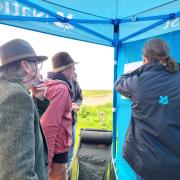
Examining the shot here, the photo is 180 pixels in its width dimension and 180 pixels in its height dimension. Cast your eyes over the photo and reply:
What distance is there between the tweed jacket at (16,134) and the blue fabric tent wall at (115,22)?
62.0 inches

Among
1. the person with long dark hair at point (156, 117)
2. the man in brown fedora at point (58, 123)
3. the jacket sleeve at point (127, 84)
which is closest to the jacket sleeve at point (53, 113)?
the man in brown fedora at point (58, 123)

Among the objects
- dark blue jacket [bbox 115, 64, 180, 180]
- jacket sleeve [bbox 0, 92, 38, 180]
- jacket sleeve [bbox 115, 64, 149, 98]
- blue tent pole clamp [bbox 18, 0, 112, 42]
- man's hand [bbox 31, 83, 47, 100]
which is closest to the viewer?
jacket sleeve [bbox 0, 92, 38, 180]

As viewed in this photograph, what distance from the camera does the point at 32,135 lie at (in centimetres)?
119

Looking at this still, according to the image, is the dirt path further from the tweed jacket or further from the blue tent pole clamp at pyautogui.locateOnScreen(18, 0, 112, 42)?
the tweed jacket

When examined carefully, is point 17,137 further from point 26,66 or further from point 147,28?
point 147,28

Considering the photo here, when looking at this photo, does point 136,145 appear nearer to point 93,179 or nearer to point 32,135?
point 93,179

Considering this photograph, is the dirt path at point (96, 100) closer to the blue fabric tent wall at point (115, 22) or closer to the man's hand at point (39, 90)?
the blue fabric tent wall at point (115, 22)

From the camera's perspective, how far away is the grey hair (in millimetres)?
1325

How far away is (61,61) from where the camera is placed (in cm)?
260

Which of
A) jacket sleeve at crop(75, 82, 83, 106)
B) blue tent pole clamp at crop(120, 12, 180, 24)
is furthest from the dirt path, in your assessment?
blue tent pole clamp at crop(120, 12, 180, 24)

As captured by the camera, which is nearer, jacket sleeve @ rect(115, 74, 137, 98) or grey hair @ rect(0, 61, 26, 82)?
grey hair @ rect(0, 61, 26, 82)

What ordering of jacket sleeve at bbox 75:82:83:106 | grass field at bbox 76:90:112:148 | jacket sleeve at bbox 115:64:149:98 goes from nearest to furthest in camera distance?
jacket sleeve at bbox 115:64:149:98
jacket sleeve at bbox 75:82:83:106
grass field at bbox 76:90:112:148

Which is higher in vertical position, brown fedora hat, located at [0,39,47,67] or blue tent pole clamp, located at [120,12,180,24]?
blue tent pole clamp, located at [120,12,180,24]

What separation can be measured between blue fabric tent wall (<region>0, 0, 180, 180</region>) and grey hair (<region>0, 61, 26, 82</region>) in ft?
4.43
